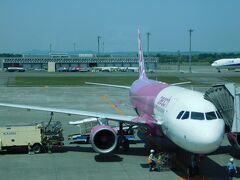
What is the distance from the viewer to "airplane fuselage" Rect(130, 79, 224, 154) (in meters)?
15.6

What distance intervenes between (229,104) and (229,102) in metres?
0.10

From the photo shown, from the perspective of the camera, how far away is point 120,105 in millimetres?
44125

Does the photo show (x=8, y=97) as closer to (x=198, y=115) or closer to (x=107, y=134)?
(x=107, y=134)

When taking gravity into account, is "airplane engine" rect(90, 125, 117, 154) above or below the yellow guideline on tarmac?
above

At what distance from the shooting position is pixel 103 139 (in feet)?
68.6

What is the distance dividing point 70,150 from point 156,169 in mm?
6056

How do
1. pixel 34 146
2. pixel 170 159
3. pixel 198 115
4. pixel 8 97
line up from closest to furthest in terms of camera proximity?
pixel 198 115, pixel 170 159, pixel 34 146, pixel 8 97

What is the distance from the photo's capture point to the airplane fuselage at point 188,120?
51.0ft

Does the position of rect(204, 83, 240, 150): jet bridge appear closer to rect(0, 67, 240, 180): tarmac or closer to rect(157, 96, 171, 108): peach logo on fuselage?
rect(0, 67, 240, 180): tarmac

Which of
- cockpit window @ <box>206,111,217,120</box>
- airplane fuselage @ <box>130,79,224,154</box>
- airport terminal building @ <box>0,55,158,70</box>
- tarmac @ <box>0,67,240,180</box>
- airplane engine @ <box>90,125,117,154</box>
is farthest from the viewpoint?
airport terminal building @ <box>0,55,158,70</box>

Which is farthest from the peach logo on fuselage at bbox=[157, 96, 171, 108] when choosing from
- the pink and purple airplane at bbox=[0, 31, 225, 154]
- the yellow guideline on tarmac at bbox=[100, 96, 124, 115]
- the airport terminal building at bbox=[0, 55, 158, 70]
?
the airport terminal building at bbox=[0, 55, 158, 70]

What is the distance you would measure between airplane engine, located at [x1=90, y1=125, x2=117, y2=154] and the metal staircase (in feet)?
17.0

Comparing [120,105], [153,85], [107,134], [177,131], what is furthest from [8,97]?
[177,131]

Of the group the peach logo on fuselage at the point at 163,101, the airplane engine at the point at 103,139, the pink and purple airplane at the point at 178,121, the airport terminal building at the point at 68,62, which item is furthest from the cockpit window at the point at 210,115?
the airport terminal building at the point at 68,62
